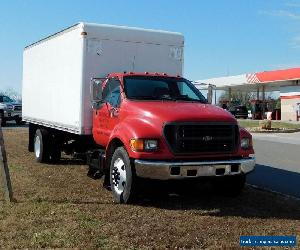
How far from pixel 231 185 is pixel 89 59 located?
3.64 metres

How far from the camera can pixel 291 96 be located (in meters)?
49.2

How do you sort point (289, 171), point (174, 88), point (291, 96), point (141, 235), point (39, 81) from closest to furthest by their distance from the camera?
point (141, 235) → point (174, 88) → point (289, 171) → point (39, 81) → point (291, 96)

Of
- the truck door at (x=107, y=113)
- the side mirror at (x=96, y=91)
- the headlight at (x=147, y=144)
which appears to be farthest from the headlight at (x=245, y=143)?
the side mirror at (x=96, y=91)

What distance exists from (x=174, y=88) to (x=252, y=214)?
287cm

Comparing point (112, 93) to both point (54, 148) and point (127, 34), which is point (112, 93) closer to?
point (127, 34)

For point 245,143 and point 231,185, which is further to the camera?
point 231,185

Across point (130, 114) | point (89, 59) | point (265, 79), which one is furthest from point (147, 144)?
point (265, 79)

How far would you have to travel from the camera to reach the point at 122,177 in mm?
7883

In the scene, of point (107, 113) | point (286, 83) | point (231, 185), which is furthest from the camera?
point (286, 83)

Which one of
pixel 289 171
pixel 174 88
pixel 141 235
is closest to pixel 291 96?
pixel 289 171

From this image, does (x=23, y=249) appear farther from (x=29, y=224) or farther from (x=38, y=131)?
(x=38, y=131)

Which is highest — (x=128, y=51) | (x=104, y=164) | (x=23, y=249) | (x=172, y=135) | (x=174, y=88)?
(x=128, y=51)

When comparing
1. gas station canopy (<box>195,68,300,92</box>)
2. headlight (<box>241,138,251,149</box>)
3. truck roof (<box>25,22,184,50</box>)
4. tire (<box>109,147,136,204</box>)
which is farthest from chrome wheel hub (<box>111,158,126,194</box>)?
gas station canopy (<box>195,68,300,92</box>)

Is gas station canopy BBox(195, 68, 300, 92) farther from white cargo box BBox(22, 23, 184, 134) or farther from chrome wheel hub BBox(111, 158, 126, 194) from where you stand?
chrome wheel hub BBox(111, 158, 126, 194)
